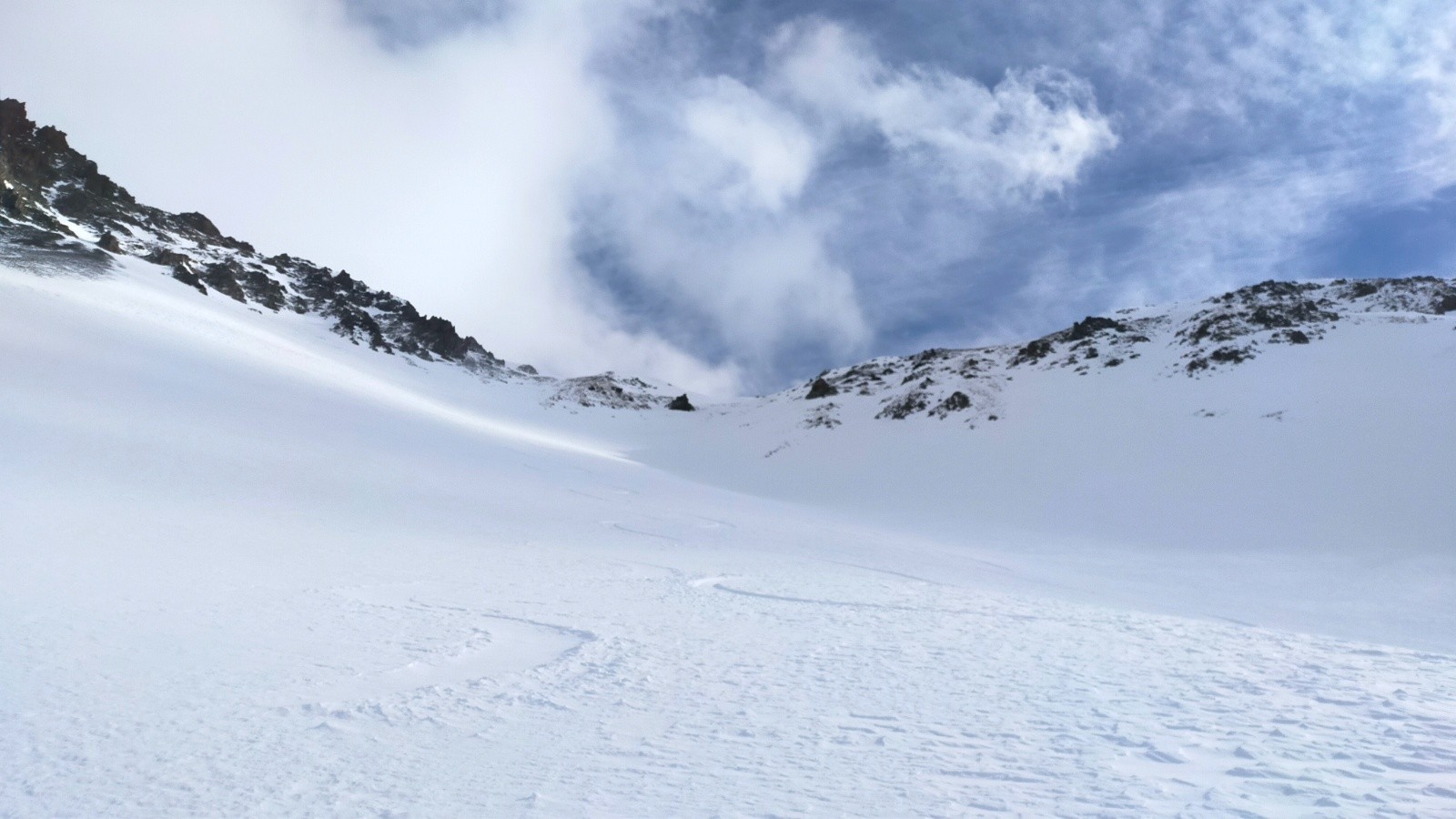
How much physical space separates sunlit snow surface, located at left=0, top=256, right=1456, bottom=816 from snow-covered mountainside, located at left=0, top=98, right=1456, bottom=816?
5 cm

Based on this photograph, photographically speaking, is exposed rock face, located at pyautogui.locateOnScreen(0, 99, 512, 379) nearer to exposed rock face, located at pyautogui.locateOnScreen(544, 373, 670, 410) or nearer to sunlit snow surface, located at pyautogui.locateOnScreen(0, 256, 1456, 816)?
exposed rock face, located at pyautogui.locateOnScreen(544, 373, 670, 410)

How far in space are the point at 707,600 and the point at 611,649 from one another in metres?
3.11

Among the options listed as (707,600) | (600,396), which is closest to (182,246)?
(600,396)

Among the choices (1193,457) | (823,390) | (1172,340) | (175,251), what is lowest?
(175,251)

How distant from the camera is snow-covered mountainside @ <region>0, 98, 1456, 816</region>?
191 inches

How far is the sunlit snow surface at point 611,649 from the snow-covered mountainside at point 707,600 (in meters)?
0.05

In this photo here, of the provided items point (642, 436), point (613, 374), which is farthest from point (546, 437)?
point (613, 374)

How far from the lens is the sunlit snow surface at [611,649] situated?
471 centimetres

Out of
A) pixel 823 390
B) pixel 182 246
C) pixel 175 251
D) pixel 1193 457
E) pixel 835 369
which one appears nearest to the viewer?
pixel 1193 457

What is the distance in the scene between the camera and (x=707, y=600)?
35.2ft

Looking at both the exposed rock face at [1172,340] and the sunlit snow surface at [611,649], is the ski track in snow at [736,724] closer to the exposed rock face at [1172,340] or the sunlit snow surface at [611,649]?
the sunlit snow surface at [611,649]

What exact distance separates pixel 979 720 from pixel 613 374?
315ft

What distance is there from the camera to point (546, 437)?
4159 cm

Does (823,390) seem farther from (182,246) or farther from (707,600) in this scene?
(182,246)
